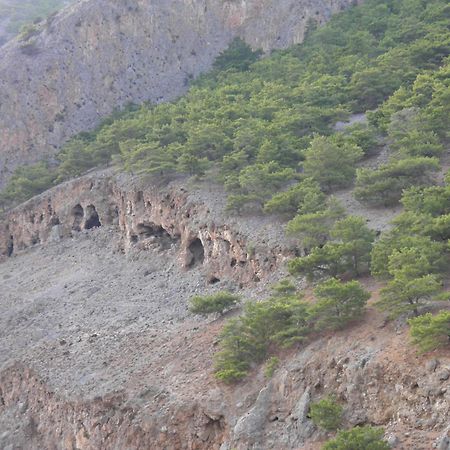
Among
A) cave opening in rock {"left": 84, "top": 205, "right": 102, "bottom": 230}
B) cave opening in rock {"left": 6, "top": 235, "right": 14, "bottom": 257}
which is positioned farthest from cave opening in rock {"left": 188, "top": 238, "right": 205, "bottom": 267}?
cave opening in rock {"left": 6, "top": 235, "right": 14, "bottom": 257}

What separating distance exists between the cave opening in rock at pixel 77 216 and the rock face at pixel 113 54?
50.0 feet

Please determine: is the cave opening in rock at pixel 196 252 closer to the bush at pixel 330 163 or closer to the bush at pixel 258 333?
the bush at pixel 330 163

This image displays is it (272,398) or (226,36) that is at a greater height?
(226,36)

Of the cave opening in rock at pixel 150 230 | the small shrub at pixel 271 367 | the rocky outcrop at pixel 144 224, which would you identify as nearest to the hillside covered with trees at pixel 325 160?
the small shrub at pixel 271 367

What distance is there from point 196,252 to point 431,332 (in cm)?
1962

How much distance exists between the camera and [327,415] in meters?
18.6

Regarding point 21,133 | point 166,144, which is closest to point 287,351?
point 166,144

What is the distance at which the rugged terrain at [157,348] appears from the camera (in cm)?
1936

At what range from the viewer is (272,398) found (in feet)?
71.1

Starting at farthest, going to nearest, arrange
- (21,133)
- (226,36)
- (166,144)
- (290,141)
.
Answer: (226,36) → (21,133) → (166,144) → (290,141)

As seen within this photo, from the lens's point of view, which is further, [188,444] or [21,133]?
[21,133]

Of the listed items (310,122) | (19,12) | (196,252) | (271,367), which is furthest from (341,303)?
(19,12)

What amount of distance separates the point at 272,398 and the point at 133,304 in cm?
1356

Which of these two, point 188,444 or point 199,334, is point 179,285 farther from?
point 188,444
